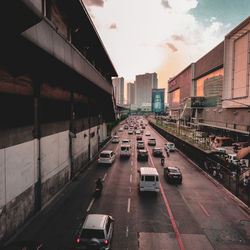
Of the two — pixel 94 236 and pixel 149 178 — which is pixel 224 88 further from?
pixel 94 236

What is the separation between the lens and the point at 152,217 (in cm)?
1269

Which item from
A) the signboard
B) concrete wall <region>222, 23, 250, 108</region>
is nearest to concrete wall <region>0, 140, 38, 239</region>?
concrete wall <region>222, 23, 250, 108</region>

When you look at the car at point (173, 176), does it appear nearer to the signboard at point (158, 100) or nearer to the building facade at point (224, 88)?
the building facade at point (224, 88)

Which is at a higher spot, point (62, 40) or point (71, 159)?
point (62, 40)

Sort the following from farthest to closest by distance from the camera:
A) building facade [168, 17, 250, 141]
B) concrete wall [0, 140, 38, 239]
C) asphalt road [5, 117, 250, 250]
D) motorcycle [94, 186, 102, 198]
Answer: building facade [168, 17, 250, 141]
motorcycle [94, 186, 102, 198]
asphalt road [5, 117, 250, 250]
concrete wall [0, 140, 38, 239]

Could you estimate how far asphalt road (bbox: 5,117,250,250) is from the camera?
1016cm

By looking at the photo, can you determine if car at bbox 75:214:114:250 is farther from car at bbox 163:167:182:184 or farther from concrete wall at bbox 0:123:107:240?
car at bbox 163:167:182:184

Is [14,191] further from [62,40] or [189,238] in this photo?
[189,238]

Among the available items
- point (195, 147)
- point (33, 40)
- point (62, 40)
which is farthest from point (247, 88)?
point (33, 40)

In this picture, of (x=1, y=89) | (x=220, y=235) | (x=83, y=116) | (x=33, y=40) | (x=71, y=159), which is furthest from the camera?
(x=83, y=116)

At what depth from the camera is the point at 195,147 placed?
29094 mm

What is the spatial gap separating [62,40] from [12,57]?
2.95m

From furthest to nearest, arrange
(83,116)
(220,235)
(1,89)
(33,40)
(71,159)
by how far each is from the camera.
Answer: (83,116) < (71,159) < (220,235) < (1,89) < (33,40)

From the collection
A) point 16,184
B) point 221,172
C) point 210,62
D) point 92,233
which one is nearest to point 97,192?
point 16,184
